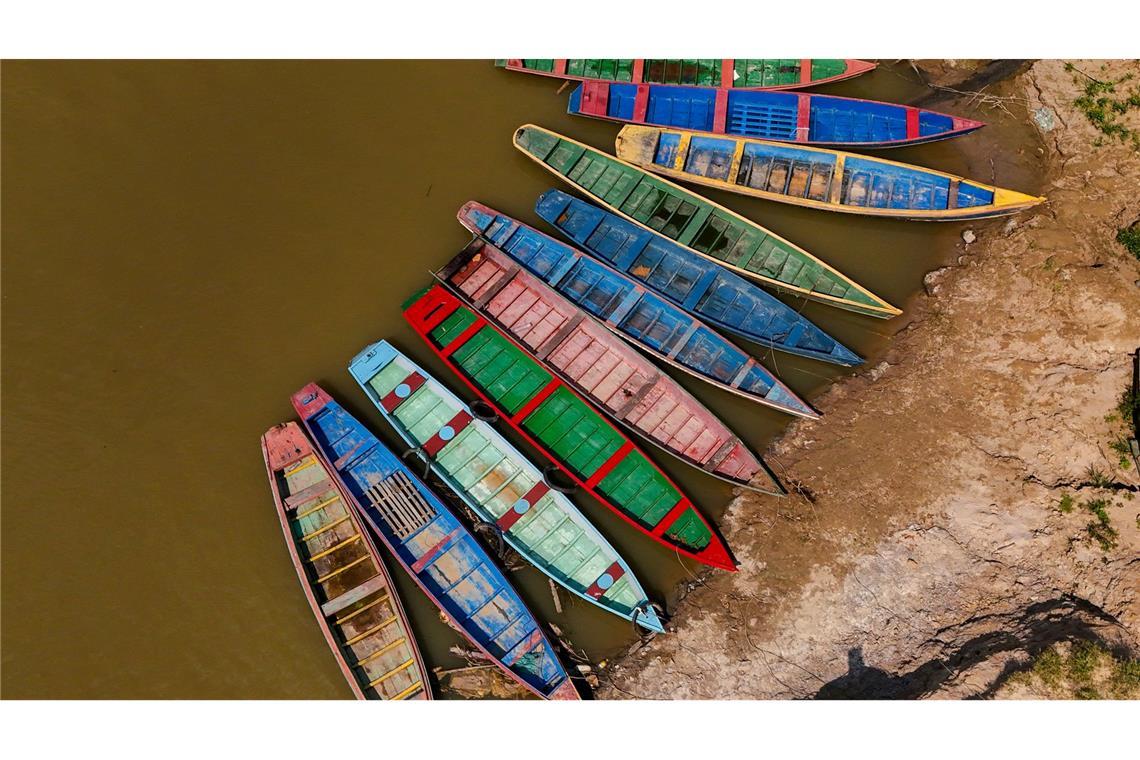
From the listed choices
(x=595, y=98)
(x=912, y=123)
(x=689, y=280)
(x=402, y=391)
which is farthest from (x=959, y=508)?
(x=595, y=98)

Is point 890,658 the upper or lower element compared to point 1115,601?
upper

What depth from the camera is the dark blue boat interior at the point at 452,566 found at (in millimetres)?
19484

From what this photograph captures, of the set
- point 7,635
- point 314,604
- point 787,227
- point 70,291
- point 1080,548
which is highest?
point 70,291

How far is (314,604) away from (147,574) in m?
5.85

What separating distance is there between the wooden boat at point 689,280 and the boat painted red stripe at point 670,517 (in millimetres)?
5800

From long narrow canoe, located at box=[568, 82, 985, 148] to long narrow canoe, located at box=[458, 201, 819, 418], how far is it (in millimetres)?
5406

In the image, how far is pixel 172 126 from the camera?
24438 millimetres

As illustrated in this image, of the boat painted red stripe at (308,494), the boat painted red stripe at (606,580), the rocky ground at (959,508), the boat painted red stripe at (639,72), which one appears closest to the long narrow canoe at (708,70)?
the boat painted red stripe at (639,72)

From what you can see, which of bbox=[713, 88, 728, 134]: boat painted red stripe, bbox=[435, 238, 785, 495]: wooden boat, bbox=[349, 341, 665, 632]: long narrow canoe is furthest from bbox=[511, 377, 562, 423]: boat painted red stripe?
bbox=[713, 88, 728, 134]: boat painted red stripe

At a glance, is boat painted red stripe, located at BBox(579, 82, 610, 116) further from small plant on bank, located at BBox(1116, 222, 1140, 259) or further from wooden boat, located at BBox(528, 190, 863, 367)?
small plant on bank, located at BBox(1116, 222, 1140, 259)

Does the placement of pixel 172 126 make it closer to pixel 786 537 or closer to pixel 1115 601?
pixel 786 537

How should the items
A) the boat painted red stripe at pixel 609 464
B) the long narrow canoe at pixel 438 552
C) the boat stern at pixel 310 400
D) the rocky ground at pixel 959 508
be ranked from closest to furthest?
the rocky ground at pixel 959 508, the long narrow canoe at pixel 438 552, the boat painted red stripe at pixel 609 464, the boat stern at pixel 310 400

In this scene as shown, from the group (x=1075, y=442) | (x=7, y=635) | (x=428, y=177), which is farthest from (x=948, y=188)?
(x=7, y=635)

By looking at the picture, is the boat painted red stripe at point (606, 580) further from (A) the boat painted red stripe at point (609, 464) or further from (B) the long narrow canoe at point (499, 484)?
(A) the boat painted red stripe at point (609, 464)
